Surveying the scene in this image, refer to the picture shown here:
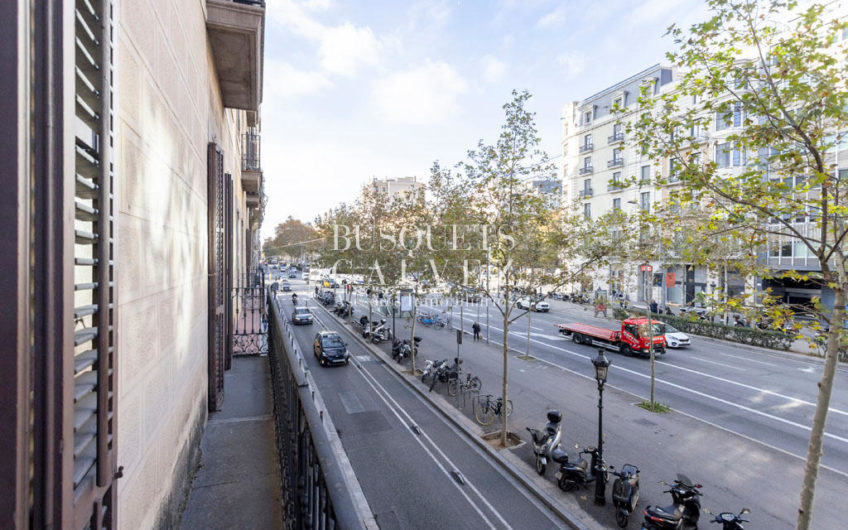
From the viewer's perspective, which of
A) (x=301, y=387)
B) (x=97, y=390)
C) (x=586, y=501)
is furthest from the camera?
(x=586, y=501)

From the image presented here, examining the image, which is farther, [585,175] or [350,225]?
[585,175]

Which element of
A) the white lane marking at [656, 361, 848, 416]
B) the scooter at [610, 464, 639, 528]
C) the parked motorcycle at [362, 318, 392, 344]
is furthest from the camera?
the parked motorcycle at [362, 318, 392, 344]

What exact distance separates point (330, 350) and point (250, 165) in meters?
8.88

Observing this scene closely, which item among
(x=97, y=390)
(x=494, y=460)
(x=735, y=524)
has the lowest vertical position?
(x=494, y=460)

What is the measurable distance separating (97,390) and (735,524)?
9.10 m

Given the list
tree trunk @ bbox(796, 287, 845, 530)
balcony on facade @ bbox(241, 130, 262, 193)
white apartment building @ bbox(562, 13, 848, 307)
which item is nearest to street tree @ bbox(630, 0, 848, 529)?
tree trunk @ bbox(796, 287, 845, 530)

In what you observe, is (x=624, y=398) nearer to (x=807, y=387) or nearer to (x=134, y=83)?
(x=807, y=387)

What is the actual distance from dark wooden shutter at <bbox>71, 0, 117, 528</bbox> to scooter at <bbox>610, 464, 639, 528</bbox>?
8.70 m

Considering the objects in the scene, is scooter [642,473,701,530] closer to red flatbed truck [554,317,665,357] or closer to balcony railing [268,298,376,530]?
balcony railing [268,298,376,530]

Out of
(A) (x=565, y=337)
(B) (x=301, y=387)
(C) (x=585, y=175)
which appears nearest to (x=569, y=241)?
(B) (x=301, y=387)

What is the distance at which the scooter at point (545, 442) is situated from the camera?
9.67 m

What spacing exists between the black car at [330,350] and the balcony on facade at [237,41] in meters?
13.5

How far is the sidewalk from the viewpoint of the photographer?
3.39 metres

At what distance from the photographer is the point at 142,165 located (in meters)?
2.55
